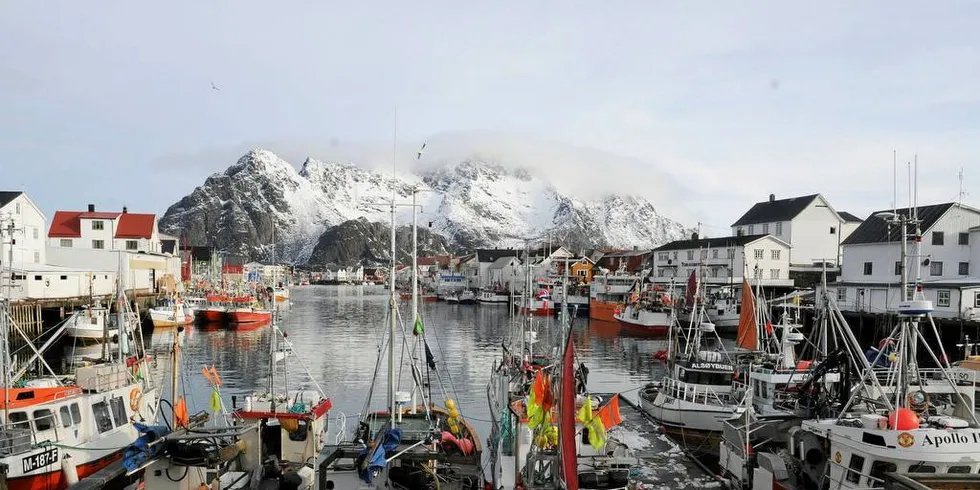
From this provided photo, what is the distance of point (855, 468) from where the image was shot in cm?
1598

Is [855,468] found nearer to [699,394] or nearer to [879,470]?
[879,470]

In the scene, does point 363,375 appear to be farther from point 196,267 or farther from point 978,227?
point 196,267

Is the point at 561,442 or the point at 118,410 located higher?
the point at 561,442

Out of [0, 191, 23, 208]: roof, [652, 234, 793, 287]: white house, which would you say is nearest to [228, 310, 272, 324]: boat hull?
[0, 191, 23, 208]: roof

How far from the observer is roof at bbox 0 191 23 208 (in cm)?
6612

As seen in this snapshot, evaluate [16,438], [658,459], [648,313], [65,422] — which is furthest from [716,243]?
[16,438]

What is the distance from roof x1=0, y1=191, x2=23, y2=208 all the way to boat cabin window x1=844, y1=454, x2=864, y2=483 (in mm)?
74429

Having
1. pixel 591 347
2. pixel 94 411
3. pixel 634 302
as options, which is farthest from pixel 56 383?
pixel 634 302

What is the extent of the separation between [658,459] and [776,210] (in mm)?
79464

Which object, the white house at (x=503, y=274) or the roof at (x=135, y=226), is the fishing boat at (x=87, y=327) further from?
the white house at (x=503, y=274)

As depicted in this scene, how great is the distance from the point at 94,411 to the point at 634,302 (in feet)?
221

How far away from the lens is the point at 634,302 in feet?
270

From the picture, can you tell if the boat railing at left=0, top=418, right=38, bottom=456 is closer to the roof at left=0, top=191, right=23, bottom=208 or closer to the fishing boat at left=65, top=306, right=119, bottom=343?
the fishing boat at left=65, top=306, right=119, bottom=343

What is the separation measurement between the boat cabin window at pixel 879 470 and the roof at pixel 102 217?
91.7 metres
